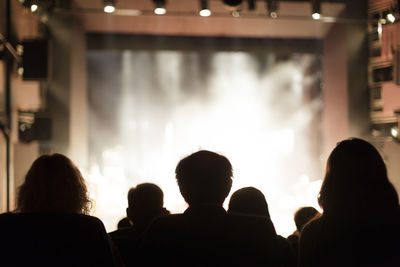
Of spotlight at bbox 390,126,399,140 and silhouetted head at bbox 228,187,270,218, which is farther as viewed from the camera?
spotlight at bbox 390,126,399,140

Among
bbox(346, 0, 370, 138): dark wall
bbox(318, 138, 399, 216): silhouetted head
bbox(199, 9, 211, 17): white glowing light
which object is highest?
bbox(199, 9, 211, 17): white glowing light

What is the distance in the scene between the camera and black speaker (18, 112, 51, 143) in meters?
6.95

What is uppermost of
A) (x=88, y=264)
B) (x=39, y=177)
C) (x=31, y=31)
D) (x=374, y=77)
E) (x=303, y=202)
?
(x=31, y=31)

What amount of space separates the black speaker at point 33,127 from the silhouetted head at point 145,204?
4.49 meters

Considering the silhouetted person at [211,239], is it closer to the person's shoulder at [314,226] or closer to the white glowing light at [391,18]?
the person's shoulder at [314,226]

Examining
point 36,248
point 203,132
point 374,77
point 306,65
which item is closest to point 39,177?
point 36,248

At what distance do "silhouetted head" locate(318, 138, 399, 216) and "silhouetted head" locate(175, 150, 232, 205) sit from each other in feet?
1.15

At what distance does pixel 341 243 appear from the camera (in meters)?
1.74

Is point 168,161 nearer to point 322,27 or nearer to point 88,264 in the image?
point 322,27

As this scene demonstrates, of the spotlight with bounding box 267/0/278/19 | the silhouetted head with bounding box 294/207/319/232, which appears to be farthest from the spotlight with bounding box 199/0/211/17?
the silhouetted head with bounding box 294/207/319/232

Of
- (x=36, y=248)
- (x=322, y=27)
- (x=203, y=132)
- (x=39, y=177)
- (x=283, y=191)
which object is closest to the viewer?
(x=36, y=248)

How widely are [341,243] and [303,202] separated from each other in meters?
7.79

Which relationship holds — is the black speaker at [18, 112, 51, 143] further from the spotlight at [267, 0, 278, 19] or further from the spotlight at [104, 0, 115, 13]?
the spotlight at [267, 0, 278, 19]

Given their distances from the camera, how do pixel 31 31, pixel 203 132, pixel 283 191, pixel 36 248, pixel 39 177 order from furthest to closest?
pixel 203 132 < pixel 283 191 < pixel 31 31 < pixel 39 177 < pixel 36 248
